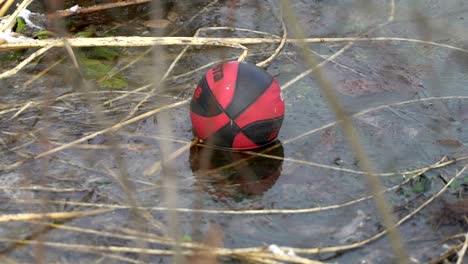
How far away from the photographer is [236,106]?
4.85 meters

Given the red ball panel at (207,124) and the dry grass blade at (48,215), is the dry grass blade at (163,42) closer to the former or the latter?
the red ball panel at (207,124)

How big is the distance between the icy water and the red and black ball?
0.55ft

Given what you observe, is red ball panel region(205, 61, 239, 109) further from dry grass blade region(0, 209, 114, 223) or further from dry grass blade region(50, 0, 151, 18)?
dry grass blade region(50, 0, 151, 18)

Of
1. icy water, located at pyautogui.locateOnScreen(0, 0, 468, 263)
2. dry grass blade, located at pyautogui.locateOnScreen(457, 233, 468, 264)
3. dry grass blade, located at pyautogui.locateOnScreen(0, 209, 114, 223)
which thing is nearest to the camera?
dry grass blade, located at pyautogui.locateOnScreen(457, 233, 468, 264)

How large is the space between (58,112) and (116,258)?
195 centimetres

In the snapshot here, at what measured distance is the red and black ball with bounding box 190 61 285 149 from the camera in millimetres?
4852

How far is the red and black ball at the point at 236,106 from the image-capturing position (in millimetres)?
4852

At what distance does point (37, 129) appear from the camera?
17.5 ft

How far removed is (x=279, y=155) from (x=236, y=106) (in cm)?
48

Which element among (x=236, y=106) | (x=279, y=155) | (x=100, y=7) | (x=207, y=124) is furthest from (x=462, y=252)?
(x=100, y=7)

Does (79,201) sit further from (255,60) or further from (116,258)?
(255,60)

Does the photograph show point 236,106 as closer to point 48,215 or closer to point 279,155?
point 279,155

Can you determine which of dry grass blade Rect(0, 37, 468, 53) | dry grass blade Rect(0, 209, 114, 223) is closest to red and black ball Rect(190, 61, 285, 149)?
dry grass blade Rect(0, 37, 468, 53)

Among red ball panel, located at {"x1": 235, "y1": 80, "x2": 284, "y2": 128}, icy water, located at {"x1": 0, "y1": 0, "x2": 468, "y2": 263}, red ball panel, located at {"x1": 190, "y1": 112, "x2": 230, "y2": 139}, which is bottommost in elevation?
icy water, located at {"x1": 0, "y1": 0, "x2": 468, "y2": 263}
